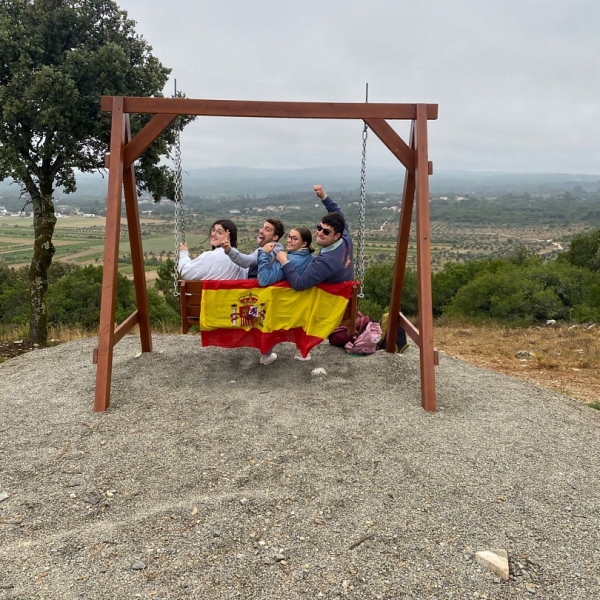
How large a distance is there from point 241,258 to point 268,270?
35 cm

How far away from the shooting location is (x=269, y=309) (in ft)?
17.2

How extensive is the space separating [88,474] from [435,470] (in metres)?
2.46

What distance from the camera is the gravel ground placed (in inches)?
104

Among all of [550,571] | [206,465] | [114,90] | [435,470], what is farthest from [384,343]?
[114,90]

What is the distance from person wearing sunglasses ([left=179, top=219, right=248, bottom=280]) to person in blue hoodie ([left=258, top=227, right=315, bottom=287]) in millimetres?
410

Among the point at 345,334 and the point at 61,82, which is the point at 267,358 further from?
the point at 61,82

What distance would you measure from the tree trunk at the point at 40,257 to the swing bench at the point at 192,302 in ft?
17.3

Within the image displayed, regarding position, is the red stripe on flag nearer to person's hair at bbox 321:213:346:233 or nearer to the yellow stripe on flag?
the yellow stripe on flag

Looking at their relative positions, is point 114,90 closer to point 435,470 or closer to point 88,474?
point 88,474

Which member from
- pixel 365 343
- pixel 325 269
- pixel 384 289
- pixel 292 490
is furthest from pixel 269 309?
pixel 384 289

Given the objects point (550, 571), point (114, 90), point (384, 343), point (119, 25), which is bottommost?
point (550, 571)

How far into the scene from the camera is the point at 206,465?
3672mm

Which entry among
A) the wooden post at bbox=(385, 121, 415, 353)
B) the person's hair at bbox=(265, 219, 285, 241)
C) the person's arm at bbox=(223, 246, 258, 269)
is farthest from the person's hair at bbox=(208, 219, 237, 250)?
the wooden post at bbox=(385, 121, 415, 353)

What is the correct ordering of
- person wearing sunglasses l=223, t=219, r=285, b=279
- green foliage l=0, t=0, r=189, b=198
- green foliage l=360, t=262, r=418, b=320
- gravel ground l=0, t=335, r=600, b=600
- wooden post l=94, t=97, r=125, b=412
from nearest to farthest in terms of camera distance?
gravel ground l=0, t=335, r=600, b=600 < wooden post l=94, t=97, r=125, b=412 < person wearing sunglasses l=223, t=219, r=285, b=279 < green foliage l=0, t=0, r=189, b=198 < green foliage l=360, t=262, r=418, b=320
